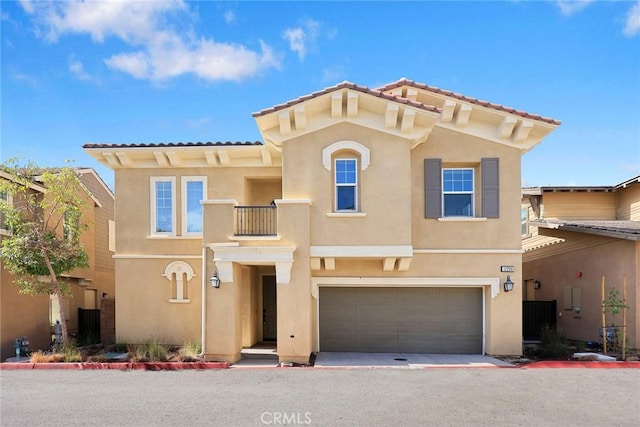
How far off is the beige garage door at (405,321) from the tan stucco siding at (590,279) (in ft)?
13.7

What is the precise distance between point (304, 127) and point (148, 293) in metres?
7.14

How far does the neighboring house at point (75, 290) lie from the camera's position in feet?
47.2

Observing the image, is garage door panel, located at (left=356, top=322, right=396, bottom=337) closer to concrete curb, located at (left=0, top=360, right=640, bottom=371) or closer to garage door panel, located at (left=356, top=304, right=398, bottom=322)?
garage door panel, located at (left=356, top=304, right=398, bottom=322)

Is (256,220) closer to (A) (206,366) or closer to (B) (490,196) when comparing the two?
(A) (206,366)

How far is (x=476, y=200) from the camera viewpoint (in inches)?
540

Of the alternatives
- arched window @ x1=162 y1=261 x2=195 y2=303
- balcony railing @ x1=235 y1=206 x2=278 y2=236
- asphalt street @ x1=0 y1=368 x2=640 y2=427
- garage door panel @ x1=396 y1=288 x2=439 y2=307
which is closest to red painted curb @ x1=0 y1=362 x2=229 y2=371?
asphalt street @ x1=0 y1=368 x2=640 y2=427

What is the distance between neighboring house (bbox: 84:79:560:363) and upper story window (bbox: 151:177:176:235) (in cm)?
4

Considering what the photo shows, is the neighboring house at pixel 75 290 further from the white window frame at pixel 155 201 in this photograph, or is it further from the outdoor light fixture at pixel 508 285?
the outdoor light fixture at pixel 508 285

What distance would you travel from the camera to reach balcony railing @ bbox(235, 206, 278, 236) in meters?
13.2

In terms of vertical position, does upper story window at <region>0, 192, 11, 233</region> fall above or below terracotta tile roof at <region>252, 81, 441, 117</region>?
below

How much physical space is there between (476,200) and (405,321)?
13.2 feet

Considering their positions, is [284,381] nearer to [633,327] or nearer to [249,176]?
[249,176]

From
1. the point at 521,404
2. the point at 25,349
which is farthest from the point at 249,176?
the point at 521,404

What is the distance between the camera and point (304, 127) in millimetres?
12797
